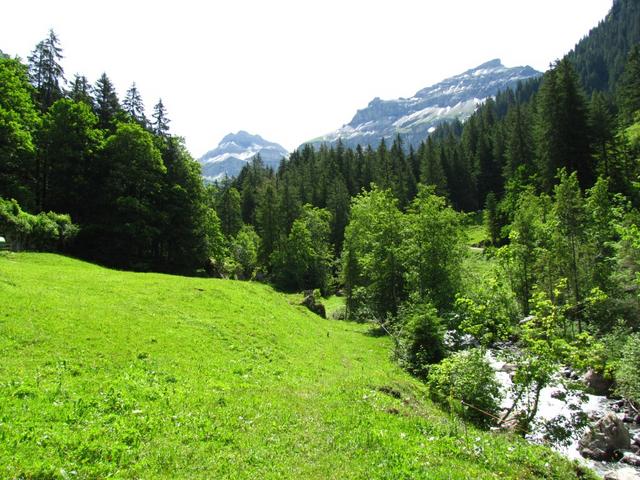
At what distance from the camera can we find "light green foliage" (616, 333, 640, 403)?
23.4 m

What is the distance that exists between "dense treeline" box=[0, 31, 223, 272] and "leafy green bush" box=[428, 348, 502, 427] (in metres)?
38.6

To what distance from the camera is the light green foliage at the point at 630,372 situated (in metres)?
23.4

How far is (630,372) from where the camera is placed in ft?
77.4

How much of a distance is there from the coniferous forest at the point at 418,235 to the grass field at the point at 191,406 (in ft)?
17.0

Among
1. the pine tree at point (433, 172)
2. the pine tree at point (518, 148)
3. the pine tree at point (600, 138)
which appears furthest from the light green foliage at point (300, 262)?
the pine tree at point (600, 138)

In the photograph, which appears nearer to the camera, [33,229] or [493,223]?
[33,229]

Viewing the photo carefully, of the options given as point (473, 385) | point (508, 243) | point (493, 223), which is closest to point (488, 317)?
point (473, 385)

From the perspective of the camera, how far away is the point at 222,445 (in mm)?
11570

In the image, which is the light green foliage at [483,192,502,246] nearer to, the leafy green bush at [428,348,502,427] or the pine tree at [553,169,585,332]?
the pine tree at [553,169,585,332]

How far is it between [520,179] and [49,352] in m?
84.0

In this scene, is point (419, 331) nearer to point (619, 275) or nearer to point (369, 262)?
point (619, 275)

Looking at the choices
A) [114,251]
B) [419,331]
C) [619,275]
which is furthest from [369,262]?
[114,251]

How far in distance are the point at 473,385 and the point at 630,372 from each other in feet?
36.5

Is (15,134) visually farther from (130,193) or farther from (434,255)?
(434,255)
